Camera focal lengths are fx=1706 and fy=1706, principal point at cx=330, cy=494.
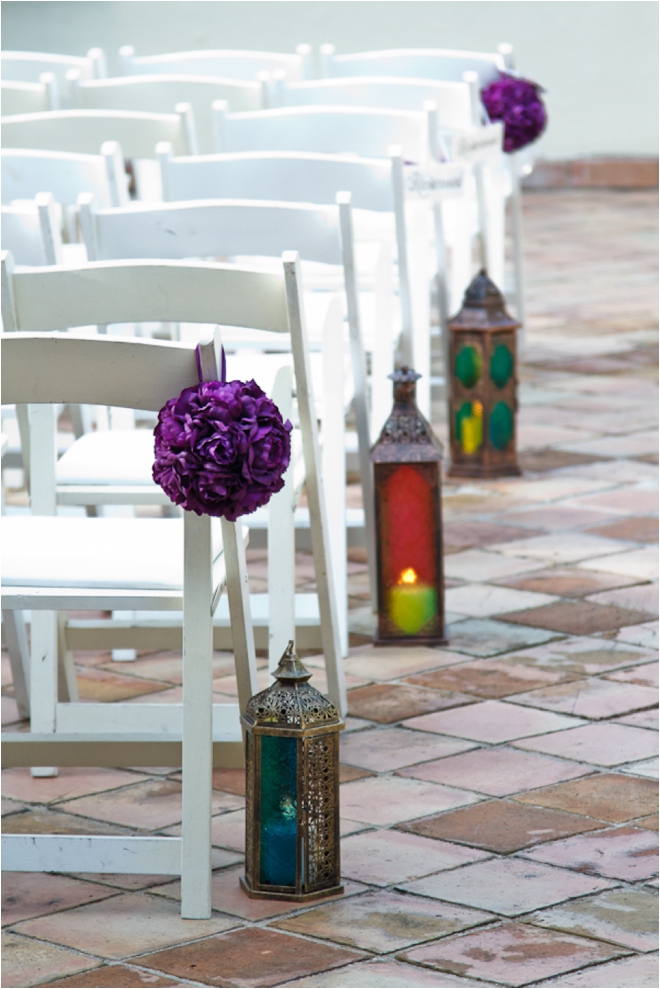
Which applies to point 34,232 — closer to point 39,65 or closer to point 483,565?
point 483,565

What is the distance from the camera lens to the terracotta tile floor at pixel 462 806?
82.0 inches

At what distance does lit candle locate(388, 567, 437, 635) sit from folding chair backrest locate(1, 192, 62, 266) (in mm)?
897

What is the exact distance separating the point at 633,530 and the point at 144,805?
1.86 meters

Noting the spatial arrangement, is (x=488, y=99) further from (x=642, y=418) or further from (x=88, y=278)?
(x=88, y=278)

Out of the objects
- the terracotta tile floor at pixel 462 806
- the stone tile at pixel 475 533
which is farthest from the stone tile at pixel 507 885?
the stone tile at pixel 475 533

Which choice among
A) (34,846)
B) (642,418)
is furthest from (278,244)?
(642,418)

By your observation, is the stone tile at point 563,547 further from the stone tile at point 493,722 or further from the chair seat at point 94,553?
the chair seat at point 94,553

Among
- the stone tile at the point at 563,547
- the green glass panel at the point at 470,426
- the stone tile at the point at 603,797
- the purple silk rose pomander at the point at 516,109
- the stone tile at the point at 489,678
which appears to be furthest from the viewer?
the purple silk rose pomander at the point at 516,109

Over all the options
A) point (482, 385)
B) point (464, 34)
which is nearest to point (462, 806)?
point (482, 385)

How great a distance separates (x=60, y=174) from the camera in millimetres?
3580

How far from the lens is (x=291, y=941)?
213 centimetres

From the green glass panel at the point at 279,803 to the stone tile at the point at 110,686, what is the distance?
0.90m

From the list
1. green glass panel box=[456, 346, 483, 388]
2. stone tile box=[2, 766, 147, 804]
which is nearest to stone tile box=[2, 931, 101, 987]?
stone tile box=[2, 766, 147, 804]

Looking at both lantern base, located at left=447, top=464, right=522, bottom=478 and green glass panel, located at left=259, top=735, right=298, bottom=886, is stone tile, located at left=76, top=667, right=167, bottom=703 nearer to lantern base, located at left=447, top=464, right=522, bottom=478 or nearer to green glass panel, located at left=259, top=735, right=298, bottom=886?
green glass panel, located at left=259, top=735, right=298, bottom=886
